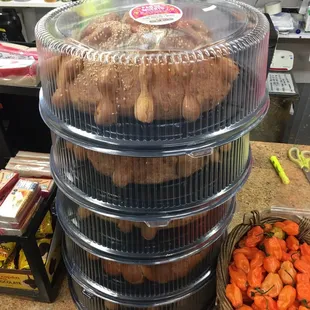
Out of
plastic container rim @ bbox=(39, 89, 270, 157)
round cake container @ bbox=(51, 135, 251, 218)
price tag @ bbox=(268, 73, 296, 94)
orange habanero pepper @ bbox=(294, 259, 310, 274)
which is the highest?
plastic container rim @ bbox=(39, 89, 270, 157)

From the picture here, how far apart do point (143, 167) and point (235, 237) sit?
0.42m

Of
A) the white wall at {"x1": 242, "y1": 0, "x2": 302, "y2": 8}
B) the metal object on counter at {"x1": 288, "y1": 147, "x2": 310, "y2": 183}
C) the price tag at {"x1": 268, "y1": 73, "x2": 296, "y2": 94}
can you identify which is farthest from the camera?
the white wall at {"x1": 242, "y1": 0, "x2": 302, "y2": 8}

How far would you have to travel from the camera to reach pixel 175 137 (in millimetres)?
722

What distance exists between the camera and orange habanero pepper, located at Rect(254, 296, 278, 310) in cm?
94

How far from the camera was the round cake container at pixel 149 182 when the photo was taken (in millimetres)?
771

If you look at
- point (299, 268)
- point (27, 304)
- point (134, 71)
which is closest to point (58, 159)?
Result: point (134, 71)

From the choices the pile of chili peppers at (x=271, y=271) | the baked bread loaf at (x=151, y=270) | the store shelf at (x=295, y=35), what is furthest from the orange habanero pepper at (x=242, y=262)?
the store shelf at (x=295, y=35)

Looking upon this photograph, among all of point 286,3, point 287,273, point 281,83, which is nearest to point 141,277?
point 287,273

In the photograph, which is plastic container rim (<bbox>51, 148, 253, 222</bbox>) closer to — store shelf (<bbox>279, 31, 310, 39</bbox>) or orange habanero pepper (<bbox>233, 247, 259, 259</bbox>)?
orange habanero pepper (<bbox>233, 247, 259, 259</bbox>)

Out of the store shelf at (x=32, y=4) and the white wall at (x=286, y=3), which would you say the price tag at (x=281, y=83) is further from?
the store shelf at (x=32, y=4)

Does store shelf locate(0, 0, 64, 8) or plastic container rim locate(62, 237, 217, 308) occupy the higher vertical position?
store shelf locate(0, 0, 64, 8)

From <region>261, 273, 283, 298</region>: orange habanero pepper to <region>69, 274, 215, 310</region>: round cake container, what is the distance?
139 millimetres

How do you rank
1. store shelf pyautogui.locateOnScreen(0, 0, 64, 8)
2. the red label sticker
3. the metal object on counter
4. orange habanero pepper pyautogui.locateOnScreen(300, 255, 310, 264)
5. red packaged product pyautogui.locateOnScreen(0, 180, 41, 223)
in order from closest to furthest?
the red label sticker → red packaged product pyautogui.locateOnScreen(0, 180, 41, 223) → orange habanero pepper pyautogui.locateOnScreen(300, 255, 310, 264) → the metal object on counter → store shelf pyautogui.locateOnScreen(0, 0, 64, 8)

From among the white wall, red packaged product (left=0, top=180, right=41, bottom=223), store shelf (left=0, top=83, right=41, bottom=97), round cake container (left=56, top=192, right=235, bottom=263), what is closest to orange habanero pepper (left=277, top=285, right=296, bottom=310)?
round cake container (left=56, top=192, right=235, bottom=263)
